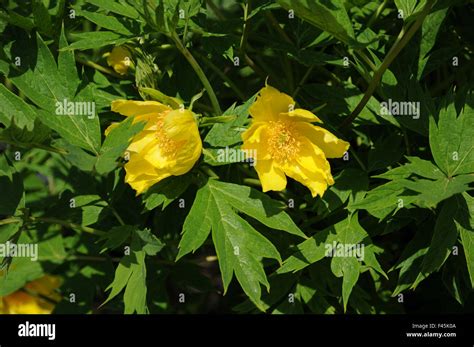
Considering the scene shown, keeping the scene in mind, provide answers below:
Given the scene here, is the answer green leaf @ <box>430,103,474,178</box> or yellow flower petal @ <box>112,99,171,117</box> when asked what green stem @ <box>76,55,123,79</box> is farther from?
green leaf @ <box>430,103,474,178</box>

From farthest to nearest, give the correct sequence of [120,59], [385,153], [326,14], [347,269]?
[120,59] → [385,153] → [347,269] → [326,14]

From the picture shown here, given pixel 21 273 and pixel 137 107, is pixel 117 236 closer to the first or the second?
pixel 137 107

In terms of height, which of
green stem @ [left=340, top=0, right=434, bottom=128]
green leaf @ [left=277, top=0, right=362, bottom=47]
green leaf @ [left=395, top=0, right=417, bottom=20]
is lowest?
green stem @ [left=340, top=0, right=434, bottom=128]

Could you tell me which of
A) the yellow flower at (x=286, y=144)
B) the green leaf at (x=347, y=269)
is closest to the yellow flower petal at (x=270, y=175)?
the yellow flower at (x=286, y=144)

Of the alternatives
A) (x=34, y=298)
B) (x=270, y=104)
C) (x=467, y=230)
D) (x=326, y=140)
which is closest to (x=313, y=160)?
(x=326, y=140)

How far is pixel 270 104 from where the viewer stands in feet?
5.26

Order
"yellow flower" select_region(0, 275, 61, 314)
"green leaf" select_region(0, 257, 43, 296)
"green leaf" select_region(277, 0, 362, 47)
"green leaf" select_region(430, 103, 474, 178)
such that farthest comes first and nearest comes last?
"yellow flower" select_region(0, 275, 61, 314)
"green leaf" select_region(0, 257, 43, 296)
"green leaf" select_region(430, 103, 474, 178)
"green leaf" select_region(277, 0, 362, 47)

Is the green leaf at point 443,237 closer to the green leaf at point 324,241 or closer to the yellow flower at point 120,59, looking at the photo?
the green leaf at point 324,241

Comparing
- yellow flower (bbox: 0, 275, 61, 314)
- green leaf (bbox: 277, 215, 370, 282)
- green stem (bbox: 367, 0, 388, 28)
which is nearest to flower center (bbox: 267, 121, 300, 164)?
green leaf (bbox: 277, 215, 370, 282)

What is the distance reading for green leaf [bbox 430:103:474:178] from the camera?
1.55m

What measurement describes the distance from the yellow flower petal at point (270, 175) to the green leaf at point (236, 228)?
57 mm

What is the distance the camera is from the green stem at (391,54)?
150 cm

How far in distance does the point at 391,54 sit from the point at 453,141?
0.25 meters

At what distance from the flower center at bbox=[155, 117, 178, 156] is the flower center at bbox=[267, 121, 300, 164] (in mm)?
220
